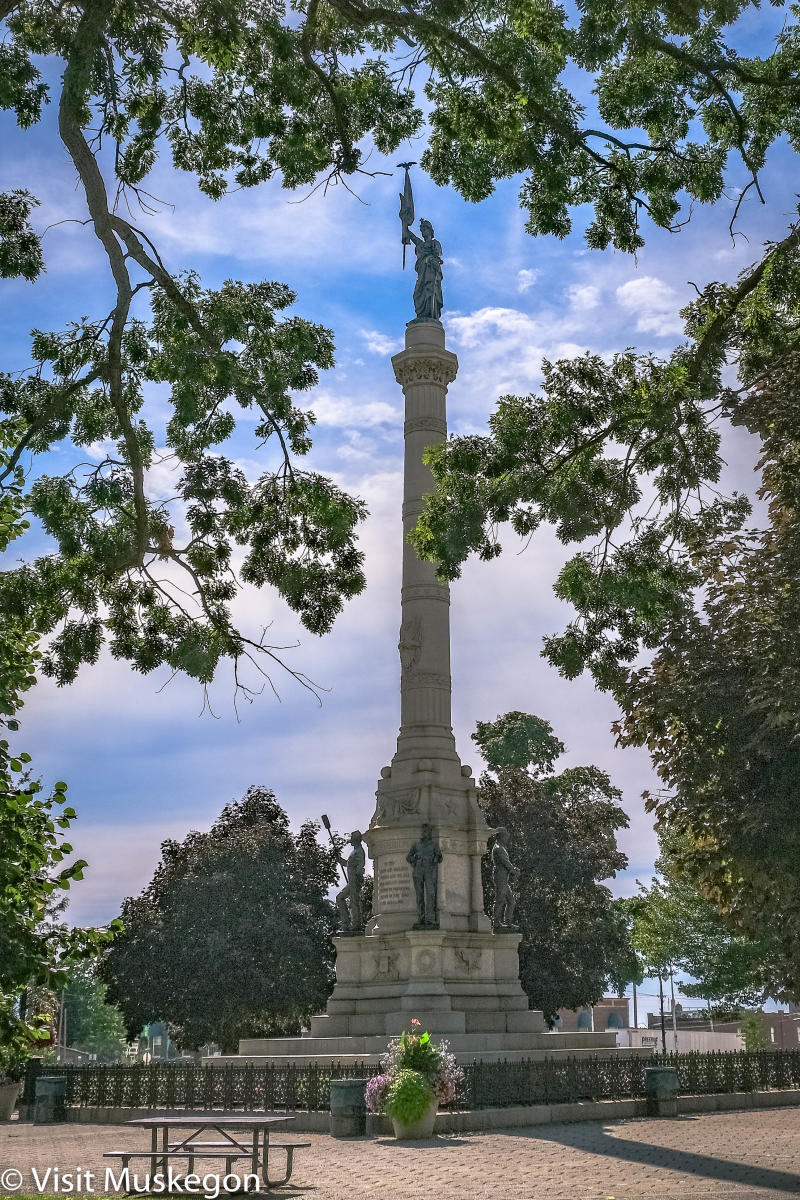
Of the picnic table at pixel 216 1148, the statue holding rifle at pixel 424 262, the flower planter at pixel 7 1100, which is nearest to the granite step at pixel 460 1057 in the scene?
the flower planter at pixel 7 1100

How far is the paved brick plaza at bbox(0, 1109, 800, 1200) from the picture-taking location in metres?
11.7

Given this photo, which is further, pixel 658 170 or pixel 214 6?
pixel 658 170

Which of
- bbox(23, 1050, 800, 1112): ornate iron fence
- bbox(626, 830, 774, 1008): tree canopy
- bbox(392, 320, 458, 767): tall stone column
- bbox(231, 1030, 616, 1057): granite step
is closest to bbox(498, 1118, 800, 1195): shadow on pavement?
bbox(23, 1050, 800, 1112): ornate iron fence

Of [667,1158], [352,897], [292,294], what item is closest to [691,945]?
[352,897]

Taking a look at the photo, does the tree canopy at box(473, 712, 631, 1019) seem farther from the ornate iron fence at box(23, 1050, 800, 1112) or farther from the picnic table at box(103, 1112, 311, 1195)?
the picnic table at box(103, 1112, 311, 1195)

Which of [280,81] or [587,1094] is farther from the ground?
[280,81]

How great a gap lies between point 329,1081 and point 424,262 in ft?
73.2

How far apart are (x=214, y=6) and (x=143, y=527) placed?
428cm

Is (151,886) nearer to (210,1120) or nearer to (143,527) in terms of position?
(210,1120)

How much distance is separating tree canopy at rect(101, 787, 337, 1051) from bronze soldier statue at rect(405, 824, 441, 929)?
551 inches

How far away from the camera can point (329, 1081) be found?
19.0m

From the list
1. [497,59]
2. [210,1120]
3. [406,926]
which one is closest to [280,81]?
[497,59]

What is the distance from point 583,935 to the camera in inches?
1609

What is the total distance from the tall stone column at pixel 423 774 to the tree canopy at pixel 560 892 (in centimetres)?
1137
